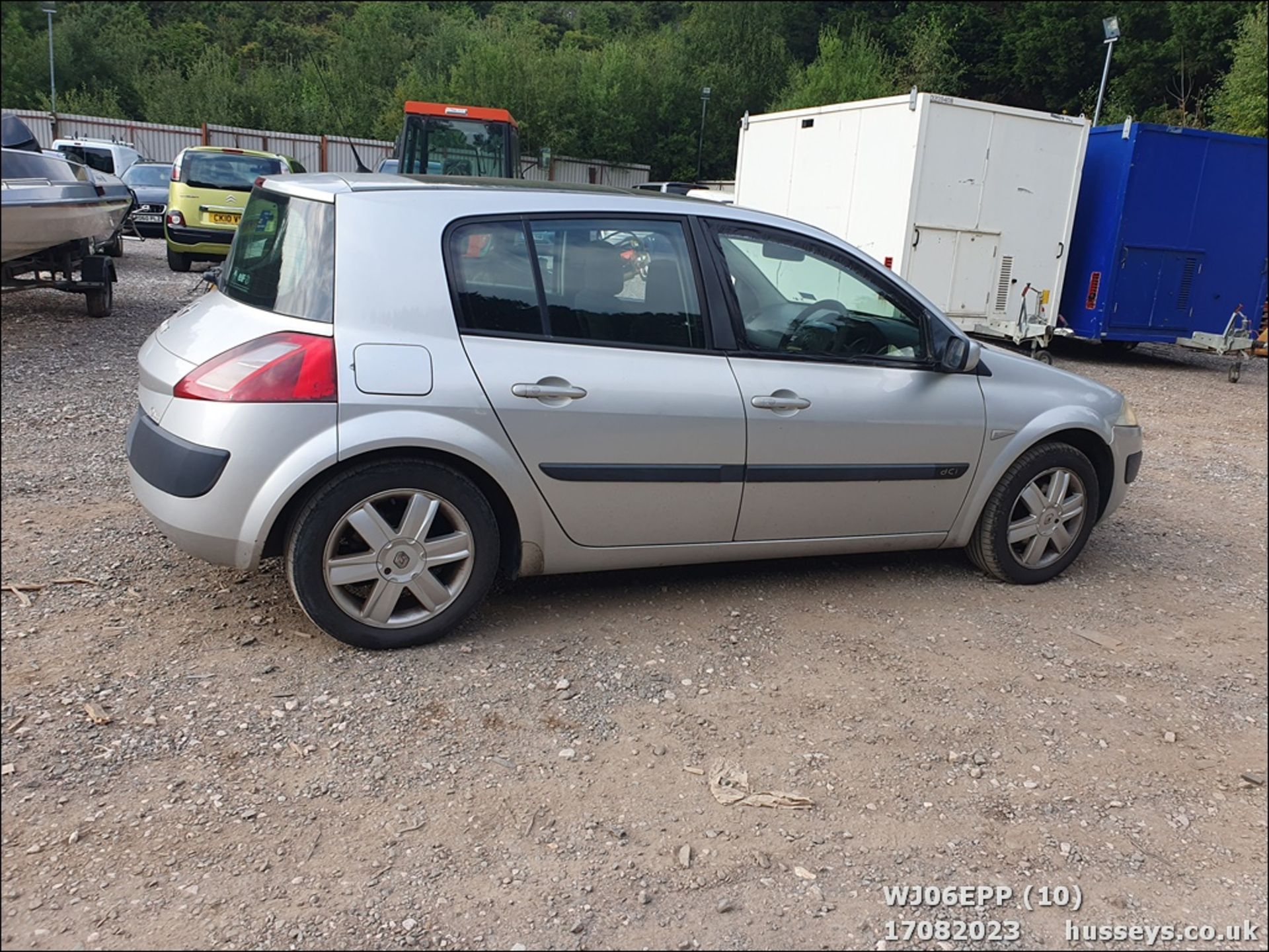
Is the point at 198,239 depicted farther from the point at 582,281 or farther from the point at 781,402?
the point at 781,402

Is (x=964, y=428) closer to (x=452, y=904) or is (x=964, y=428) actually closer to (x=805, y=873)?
(x=805, y=873)

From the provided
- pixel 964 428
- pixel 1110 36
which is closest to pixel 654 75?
pixel 1110 36

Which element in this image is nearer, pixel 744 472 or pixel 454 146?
pixel 744 472

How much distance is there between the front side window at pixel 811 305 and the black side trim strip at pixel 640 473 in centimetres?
51

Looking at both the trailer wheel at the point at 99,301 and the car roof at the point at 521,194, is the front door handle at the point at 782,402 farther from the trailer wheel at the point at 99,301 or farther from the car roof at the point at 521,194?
the trailer wheel at the point at 99,301

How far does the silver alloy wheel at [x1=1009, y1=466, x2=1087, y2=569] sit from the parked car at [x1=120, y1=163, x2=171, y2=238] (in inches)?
707

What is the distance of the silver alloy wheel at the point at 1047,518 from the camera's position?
4.41 metres

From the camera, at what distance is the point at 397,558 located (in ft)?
11.1

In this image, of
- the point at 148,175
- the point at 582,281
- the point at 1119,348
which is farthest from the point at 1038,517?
the point at 148,175

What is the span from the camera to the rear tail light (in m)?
3.14

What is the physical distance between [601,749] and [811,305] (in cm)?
201

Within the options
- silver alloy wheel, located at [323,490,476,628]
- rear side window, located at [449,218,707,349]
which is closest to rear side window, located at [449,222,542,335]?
rear side window, located at [449,218,707,349]

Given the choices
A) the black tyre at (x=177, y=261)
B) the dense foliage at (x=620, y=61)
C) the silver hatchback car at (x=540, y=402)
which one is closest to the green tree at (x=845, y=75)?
the dense foliage at (x=620, y=61)

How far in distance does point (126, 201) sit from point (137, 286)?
154 centimetres
